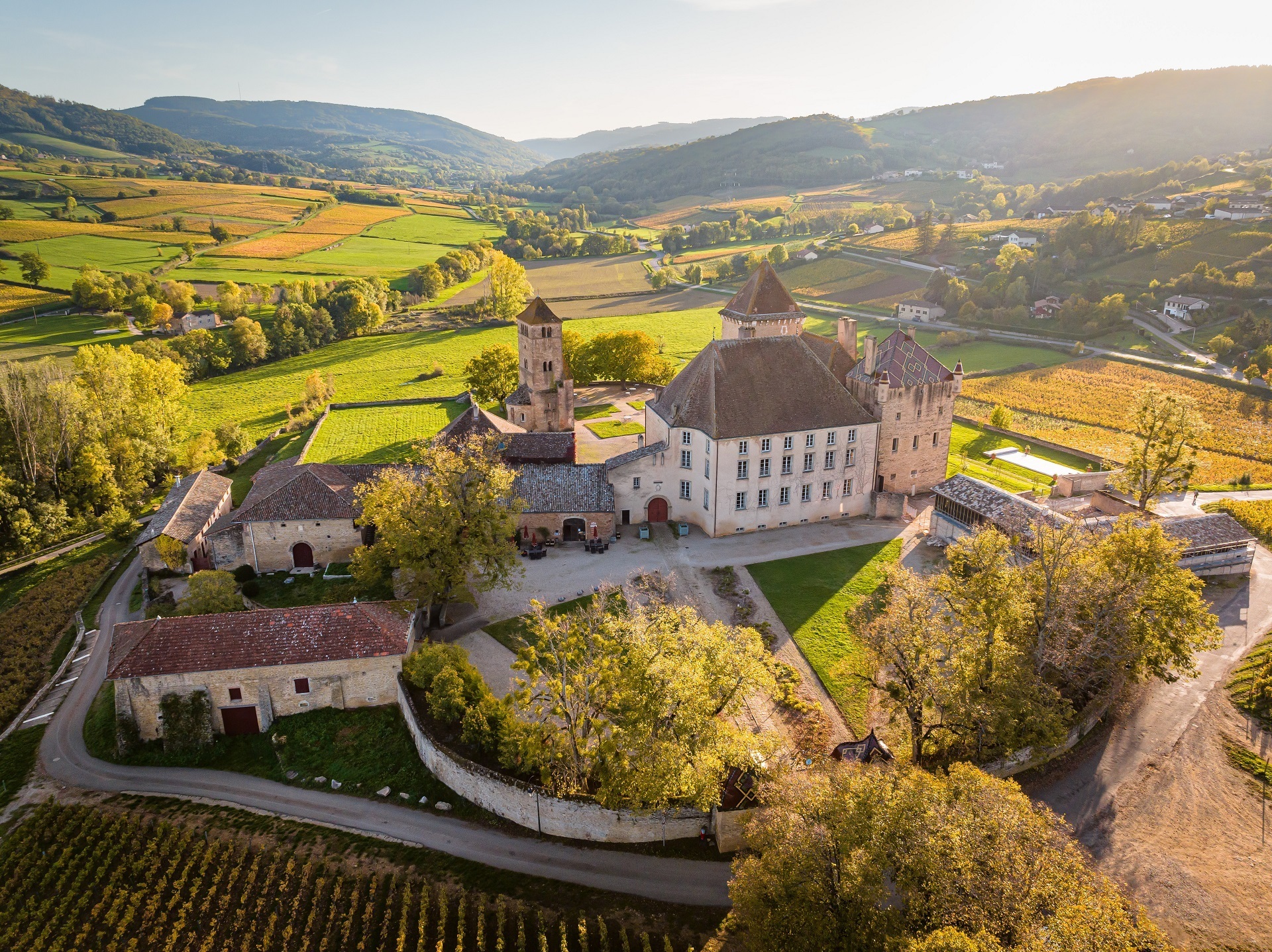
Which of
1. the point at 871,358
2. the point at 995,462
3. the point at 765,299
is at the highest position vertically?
the point at 765,299

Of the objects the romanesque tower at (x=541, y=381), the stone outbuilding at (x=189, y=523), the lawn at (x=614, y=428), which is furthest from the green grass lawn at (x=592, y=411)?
the stone outbuilding at (x=189, y=523)

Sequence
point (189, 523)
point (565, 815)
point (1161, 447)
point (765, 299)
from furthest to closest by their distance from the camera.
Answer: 1. point (765, 299)
2. point (1161, 447)
3. point (189, 523)
4. point (565, 815)

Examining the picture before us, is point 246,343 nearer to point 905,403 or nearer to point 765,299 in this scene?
point 765,299

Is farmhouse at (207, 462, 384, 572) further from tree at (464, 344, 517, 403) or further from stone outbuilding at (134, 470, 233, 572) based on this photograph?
tree at (464, 344, 517, 403)

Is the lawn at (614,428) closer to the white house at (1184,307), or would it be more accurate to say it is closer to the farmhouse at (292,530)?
the farmhouse at (292,530)

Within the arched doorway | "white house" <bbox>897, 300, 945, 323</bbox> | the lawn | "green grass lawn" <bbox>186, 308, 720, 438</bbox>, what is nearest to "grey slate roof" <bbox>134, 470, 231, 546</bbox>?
the arched doorway

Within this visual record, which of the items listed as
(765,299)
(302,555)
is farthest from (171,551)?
(765,299)

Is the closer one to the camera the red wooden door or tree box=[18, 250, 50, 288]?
the red wooden door
